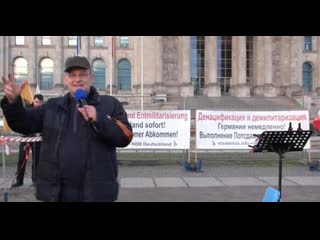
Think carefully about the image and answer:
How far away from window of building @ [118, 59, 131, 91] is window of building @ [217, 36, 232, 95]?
12.0 meters

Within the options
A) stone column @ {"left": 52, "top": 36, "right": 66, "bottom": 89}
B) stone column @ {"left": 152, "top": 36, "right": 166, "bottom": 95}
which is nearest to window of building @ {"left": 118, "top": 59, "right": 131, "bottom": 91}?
stone column @ {"left": 152, "top": 36, "right": 166, "bottom": 95}

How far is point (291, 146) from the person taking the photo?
6383mm

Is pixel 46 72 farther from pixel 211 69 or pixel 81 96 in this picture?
pixel 81 96

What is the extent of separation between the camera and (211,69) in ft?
149

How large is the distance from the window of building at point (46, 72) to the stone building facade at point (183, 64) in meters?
0.13

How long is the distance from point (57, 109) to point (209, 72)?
43.2 meters

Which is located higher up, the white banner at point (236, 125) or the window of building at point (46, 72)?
the window of building at point (46, 72)

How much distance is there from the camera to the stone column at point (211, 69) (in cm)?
4484

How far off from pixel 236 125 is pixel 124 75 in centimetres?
3864

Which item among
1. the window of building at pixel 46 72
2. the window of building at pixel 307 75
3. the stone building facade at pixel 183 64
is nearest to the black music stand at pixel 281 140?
the stone building facade at pixel 183 64

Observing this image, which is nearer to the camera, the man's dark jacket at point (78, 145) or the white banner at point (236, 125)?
the man's dark jacket at point (78, 145)

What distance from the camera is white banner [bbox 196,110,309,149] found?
44.2ft

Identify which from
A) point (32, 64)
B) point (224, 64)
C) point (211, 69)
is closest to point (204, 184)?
point (211, 69)

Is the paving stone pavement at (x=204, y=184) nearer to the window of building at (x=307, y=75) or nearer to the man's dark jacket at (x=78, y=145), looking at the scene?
the man's dark jacket at (x=78, y=145)
